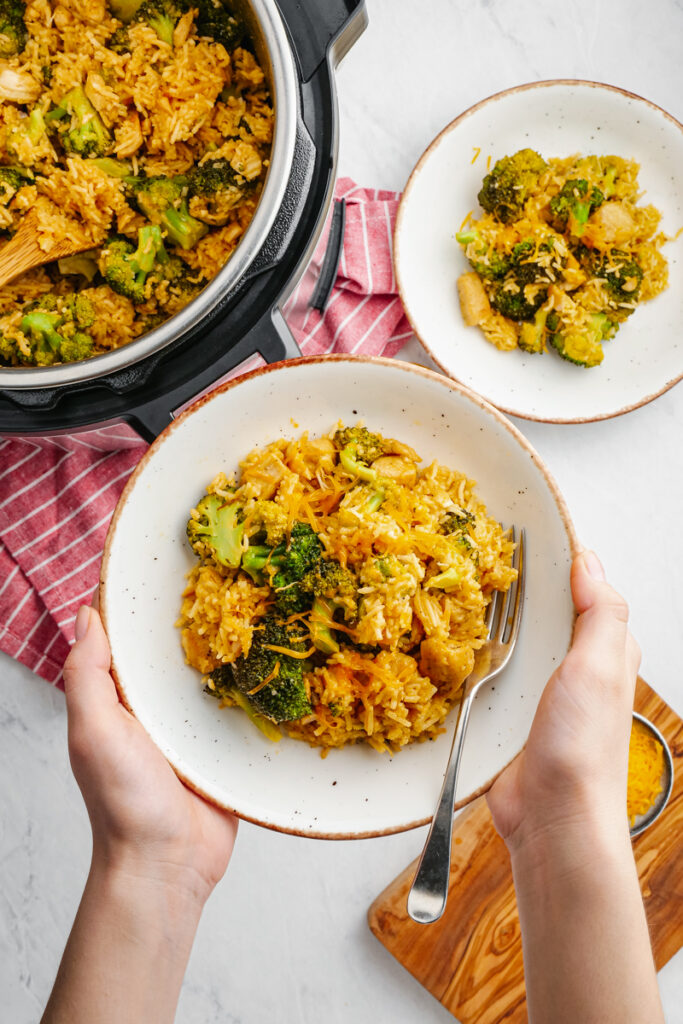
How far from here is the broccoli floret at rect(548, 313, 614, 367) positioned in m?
2.62

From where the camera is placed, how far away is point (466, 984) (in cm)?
271


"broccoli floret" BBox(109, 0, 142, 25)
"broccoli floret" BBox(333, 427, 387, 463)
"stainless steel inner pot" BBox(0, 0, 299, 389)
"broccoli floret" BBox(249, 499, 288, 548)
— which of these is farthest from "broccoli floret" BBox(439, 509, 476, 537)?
"broccoli floret" BBox(109, 0, 142, 25)

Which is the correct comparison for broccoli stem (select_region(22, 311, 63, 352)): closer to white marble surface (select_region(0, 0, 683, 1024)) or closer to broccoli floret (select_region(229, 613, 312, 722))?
broccoli floret (select_region(229, 613, 312, 722))

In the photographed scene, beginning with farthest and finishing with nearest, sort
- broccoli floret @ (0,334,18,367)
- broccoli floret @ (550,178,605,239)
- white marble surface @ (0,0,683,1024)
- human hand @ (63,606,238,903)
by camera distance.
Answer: white marble surface @ (0,0,683,1024), broccoli floret @ (550,178,605,239), broccoli floret @ (0,334,18,367), human hand @ (63,606,238,903)

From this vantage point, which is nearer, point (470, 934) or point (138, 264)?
point (138, 264)

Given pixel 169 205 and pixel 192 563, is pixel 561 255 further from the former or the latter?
pixel 192 563

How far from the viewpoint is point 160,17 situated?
2.04 m

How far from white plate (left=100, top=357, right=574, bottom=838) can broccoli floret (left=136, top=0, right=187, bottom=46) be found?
3.06 ft

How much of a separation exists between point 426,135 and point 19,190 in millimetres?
1504

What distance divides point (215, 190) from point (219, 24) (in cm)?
45

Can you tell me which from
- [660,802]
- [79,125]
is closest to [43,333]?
[79,125]

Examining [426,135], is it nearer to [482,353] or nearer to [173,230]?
[482,353]

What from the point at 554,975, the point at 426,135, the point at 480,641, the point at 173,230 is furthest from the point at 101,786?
the point at 426,135

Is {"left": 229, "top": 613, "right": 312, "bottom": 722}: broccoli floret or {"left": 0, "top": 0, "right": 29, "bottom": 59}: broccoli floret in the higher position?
{"left": 0, "top": 0, "right": 29, "bottom": 59}: broccoli floret
